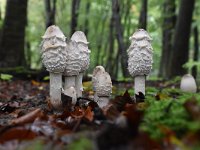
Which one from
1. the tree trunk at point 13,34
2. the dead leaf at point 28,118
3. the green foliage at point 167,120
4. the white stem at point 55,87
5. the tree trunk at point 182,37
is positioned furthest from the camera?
the tree trunk at point 182,37

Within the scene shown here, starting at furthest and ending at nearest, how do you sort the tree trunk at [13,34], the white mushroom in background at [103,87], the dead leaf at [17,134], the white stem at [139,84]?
the tree trunk at [13,34] < the white stem at [139,84] < the white mushroom in background at [103,87] < the dead leaf at [17,134]

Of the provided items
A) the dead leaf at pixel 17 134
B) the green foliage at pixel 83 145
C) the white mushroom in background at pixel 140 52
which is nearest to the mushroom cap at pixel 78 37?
the white mushroom in background at pixel 140 52

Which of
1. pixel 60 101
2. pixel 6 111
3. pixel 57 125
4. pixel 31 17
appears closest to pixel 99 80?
pixel 60 101

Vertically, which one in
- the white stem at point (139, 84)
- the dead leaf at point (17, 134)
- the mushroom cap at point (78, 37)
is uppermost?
the mushroom cap at point (78, 37)

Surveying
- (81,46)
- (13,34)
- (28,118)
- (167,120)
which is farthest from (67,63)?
(13,34)

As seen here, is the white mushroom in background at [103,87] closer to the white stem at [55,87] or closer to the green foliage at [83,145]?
the white stem at [55,87]

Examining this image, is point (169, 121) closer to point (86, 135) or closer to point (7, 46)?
point (86, 135)

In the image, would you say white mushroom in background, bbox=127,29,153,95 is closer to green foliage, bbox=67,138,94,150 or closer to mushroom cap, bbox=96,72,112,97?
mushroom cap, bbox=96,72,112,97

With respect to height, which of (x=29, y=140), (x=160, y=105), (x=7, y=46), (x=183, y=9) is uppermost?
(x=183, y=9)
